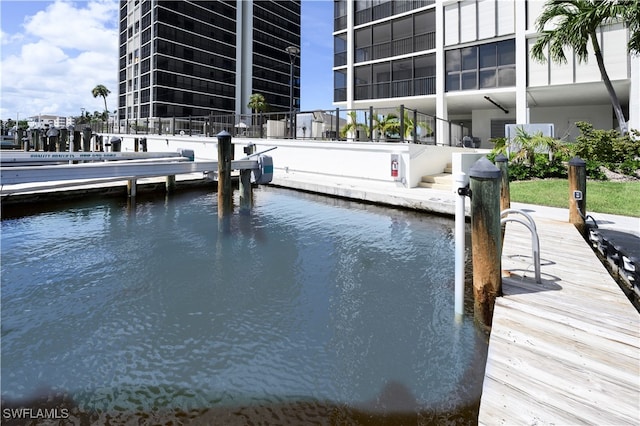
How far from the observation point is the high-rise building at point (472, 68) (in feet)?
62.4

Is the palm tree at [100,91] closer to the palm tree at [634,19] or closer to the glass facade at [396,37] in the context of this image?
the glass facade at [396,37]

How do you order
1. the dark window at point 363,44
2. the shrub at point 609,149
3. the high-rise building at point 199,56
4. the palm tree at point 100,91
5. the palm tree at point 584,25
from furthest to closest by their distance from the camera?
the palm tree at point 100,91, the high-rise building at point 199,56, the dark window at point 363,44, the palm tree at point 584,25, the shrub at point 609,149

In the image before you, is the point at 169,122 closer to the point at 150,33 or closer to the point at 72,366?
the point at 72,366

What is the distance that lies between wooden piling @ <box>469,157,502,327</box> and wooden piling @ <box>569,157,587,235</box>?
13.2ft

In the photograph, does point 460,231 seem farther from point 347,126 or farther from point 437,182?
point 347,126

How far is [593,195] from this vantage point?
1058 cm

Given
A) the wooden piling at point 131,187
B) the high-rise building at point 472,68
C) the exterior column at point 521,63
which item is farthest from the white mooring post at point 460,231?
the exterior column at point 521,63

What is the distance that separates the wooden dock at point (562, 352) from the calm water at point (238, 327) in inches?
23.1

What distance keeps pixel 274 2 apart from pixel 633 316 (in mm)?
87688

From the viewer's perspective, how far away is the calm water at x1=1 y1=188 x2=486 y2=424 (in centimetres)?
325

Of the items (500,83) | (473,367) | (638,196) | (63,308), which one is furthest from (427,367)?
(500,83)

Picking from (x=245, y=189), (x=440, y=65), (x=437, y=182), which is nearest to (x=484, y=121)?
(x=440, y=65)

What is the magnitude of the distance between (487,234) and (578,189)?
170 inches

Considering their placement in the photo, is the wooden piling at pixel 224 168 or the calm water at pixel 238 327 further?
the wooden piling at pixel 224 168
